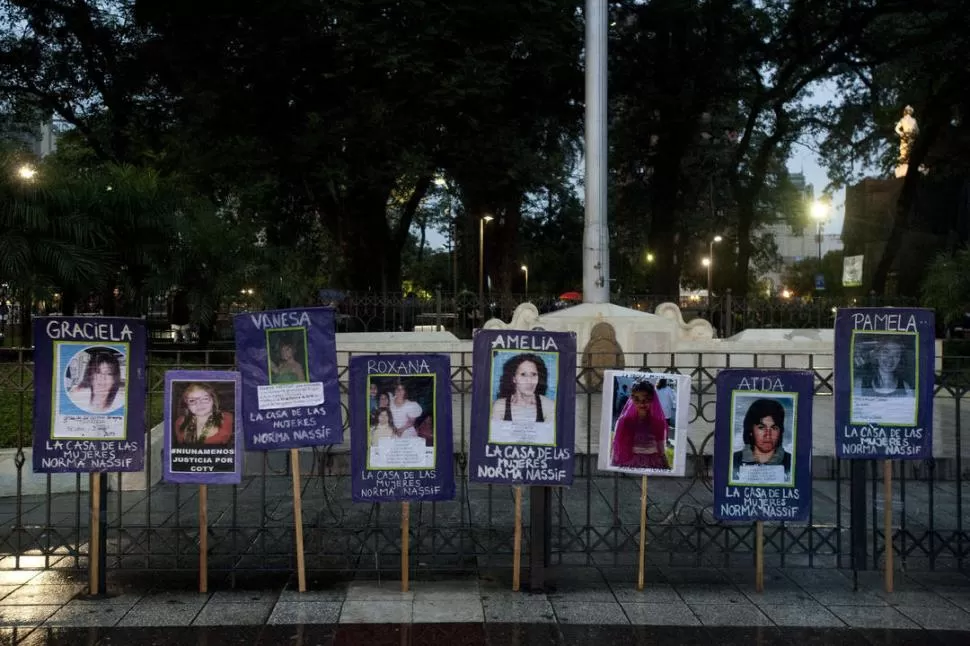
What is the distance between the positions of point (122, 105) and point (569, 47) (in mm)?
13331

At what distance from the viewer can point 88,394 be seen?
20.0 feet

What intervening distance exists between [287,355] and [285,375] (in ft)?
0.44

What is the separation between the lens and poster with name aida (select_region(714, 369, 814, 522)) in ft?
20.5

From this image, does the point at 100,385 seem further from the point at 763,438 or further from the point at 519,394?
the point at 763,438

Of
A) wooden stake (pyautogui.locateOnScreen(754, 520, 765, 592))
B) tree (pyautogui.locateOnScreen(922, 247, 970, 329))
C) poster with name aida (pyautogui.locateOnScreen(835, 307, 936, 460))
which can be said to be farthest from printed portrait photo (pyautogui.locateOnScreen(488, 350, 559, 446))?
tree (pyautogui.locateOnScreen(922, 247, 970, 329))

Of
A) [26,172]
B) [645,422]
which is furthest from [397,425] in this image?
[26,172]

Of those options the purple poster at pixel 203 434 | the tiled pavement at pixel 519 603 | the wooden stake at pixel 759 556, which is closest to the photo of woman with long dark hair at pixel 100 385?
the purple poster at pixel 203 434

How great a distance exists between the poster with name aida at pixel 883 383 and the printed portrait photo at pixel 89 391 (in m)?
4.88

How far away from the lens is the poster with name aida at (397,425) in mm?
6184

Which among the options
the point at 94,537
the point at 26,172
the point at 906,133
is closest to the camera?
the point at 94,537

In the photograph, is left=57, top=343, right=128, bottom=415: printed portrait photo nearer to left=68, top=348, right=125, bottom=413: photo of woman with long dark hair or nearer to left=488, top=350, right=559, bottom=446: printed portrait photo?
left=68, top=348, right=125, bottom=413: photo of woman with long dark hair

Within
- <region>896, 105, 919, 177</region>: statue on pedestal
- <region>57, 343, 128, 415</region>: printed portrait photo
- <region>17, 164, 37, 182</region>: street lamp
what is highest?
<region>896, 105, 919, 177</region>: statue on pedestal

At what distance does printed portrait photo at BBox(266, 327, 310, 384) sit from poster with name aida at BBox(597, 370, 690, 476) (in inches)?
80.6

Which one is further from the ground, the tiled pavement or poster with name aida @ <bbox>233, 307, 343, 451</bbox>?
poster with name aida @ <bbox>233, 307, 343, 451</bbox>
